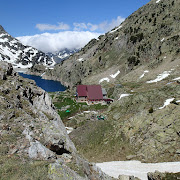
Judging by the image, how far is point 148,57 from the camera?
100 metres

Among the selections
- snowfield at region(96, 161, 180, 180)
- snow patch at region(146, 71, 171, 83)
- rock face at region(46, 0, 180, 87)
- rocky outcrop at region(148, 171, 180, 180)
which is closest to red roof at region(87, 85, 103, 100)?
rock face at region(46, 0, 180, 87)

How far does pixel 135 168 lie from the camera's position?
77.1 ft

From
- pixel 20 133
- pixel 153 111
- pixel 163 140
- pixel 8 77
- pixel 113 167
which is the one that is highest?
pixel 8 77

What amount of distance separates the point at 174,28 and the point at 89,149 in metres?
97.5

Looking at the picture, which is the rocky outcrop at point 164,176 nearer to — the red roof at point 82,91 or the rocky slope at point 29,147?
the rocky slope at point 29,147

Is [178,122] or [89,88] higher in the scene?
[89,88]

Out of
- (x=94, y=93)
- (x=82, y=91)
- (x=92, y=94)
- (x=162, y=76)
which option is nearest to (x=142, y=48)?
(x=162, y=76)

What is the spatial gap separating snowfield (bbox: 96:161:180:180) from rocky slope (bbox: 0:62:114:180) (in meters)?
11.6

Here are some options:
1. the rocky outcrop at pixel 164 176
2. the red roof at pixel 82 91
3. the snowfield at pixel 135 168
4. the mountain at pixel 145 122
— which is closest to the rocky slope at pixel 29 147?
the rocky outcrop at pixel 164 176

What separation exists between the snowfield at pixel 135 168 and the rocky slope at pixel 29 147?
38.1 feet

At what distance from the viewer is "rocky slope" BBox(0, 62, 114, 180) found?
860 centimetres

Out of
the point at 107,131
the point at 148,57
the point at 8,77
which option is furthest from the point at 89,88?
the point at 8,77

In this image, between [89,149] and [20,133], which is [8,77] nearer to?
[20,133]

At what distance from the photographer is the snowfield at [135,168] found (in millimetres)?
21302
